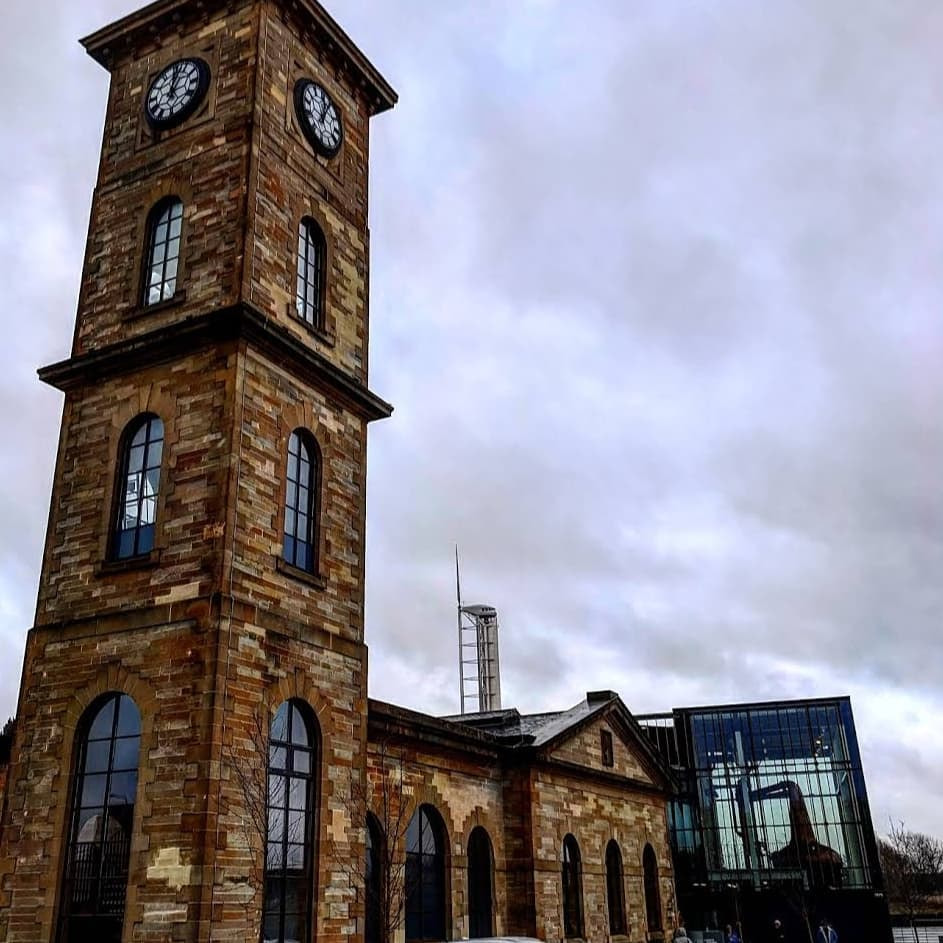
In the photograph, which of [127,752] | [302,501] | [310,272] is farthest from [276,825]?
[310,272]

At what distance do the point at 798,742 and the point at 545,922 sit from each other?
2920 centimetres

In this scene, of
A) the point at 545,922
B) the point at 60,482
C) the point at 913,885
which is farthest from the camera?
the point at 913,885

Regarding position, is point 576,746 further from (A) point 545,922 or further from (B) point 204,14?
(B) point 204,14

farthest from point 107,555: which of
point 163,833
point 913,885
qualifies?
point 913,885

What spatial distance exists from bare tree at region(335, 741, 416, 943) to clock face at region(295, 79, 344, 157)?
12660 mm

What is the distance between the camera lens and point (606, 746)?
29.7 metres

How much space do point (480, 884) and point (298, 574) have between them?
1006cm

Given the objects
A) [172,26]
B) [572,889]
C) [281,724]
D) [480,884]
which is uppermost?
[172,26]

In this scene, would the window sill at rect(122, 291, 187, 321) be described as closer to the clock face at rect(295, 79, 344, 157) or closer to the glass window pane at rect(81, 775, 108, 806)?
the clock face at rect(295, 79, 344, 157)

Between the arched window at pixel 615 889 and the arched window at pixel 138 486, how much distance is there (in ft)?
58.1

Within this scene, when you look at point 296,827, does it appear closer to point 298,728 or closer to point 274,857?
point 274,857

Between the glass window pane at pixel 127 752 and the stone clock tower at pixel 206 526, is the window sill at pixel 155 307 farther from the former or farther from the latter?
the glass window pane at pixel 127 752

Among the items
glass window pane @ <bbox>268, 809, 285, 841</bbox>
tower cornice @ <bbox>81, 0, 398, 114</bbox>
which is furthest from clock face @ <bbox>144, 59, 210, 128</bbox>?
glass window pane @ <bbox>268, 809, 285, 841</bbox>

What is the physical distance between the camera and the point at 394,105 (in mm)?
24516
